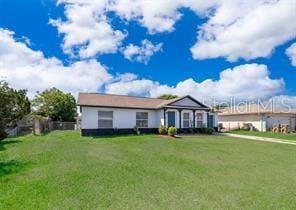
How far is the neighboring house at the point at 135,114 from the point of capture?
26.0m

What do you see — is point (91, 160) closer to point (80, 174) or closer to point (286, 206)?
point (80, 174)

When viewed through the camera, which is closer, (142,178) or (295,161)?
(142,178)

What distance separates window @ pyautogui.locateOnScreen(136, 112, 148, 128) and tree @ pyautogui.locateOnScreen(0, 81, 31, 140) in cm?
1063

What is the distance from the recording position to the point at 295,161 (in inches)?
571

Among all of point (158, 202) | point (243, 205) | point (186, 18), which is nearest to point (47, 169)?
point (158, 202)

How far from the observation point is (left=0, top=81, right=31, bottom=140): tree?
23.2 meters

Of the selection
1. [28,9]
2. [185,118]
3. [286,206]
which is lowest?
[286,206]

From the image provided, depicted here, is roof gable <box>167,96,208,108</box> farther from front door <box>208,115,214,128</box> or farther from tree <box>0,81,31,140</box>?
tree <box>0,81,31,140</box>

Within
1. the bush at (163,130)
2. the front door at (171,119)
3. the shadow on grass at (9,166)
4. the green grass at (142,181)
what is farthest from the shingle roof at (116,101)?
the shadow on grass at (9,166)

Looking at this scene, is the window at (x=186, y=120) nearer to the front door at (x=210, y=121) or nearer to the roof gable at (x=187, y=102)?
the roof gable at (x=187, y=102)

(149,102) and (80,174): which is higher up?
(149,102)

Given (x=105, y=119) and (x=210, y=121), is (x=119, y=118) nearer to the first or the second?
(x=105, y=119)

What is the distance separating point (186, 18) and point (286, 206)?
55.6 feet

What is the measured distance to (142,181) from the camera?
956 centimetres
